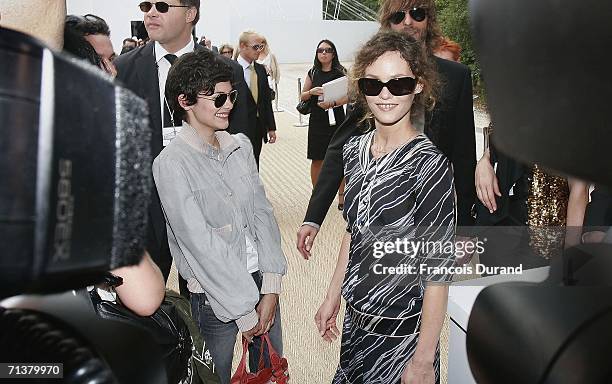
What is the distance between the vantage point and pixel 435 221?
5.58ft

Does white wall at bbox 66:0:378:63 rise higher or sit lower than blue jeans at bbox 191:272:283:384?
higher

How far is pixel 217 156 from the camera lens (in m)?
2.21

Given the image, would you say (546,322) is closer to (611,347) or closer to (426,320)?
(611,347)

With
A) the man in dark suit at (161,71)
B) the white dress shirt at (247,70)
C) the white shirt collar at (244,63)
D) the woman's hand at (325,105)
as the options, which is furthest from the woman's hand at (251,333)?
the white shirt collar at (244,63)

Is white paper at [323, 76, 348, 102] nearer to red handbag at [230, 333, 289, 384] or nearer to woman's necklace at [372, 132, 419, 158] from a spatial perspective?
red handbag at [230, 333, 289, 384]

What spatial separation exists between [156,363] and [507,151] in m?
0.35

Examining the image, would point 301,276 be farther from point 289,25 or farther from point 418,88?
point 289,25

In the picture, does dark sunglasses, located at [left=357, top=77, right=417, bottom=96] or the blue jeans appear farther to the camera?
the blue jeans

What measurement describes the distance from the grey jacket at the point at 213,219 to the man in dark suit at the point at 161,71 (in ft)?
1.46

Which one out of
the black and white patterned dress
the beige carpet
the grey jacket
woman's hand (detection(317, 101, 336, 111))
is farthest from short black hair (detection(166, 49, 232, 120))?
woman's hand (detection(317, 101, 336, 111))

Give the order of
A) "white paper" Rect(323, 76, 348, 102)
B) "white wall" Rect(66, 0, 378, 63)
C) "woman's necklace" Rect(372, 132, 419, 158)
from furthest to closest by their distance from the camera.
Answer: "white wall" Rect(66, 0, 378, 63), "white paper" Rect(323, 76, 348, 102), "woman's necklace" Rect(372, 132, 419, 158)

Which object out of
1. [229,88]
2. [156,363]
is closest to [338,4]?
[229,88]

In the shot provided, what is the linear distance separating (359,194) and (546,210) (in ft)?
2.84

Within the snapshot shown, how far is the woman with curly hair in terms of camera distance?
1.70 m
